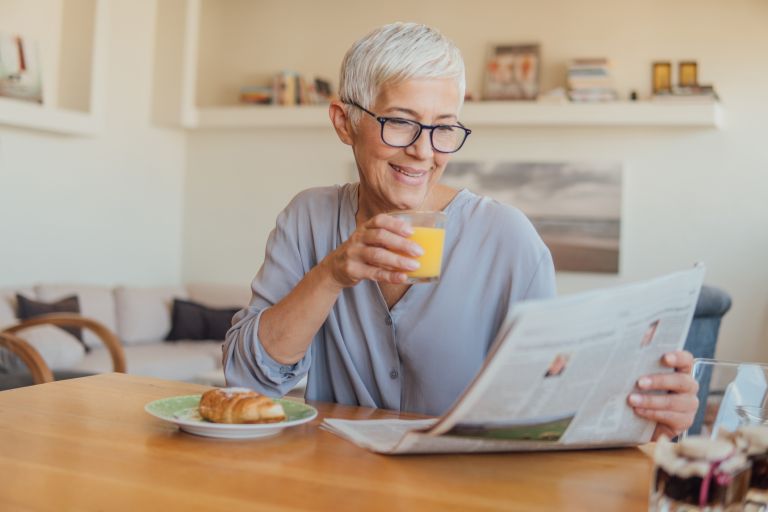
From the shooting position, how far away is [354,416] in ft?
4.67

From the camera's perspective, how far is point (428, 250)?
4.30 ft

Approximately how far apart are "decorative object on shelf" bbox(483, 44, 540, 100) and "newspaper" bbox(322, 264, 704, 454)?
5187 mm

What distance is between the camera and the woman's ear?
170 cm

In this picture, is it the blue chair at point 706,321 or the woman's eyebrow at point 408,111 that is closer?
the woman's eyebrow at point 408,111

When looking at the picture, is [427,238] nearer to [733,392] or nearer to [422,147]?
[422,147]

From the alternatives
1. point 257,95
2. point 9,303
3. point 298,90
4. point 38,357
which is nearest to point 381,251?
point 38,357

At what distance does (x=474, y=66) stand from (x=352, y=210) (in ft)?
16.0

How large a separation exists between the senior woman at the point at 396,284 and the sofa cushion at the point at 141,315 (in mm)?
4484

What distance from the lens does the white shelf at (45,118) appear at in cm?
545

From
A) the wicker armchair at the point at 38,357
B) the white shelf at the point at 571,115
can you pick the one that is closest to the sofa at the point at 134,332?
the wicker armchair at the point at 38,357

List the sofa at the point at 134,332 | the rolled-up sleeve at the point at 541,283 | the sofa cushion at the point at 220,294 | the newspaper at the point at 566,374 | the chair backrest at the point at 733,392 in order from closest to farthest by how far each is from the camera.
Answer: the newspaper at the point at 566,374
the chair backrest at the point at 733,392
the rolled-up sleeve at the point at 541,283
the sofa at the point at 134,332
the sofa cushion at the point at 220,294

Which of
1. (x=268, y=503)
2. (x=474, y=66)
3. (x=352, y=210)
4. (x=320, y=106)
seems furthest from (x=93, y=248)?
(x=268, y=503)

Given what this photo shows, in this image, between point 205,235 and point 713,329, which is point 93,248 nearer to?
point 205,235

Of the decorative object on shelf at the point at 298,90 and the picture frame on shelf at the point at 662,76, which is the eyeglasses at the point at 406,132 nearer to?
the picture frame on shelf at the point at 662,76
